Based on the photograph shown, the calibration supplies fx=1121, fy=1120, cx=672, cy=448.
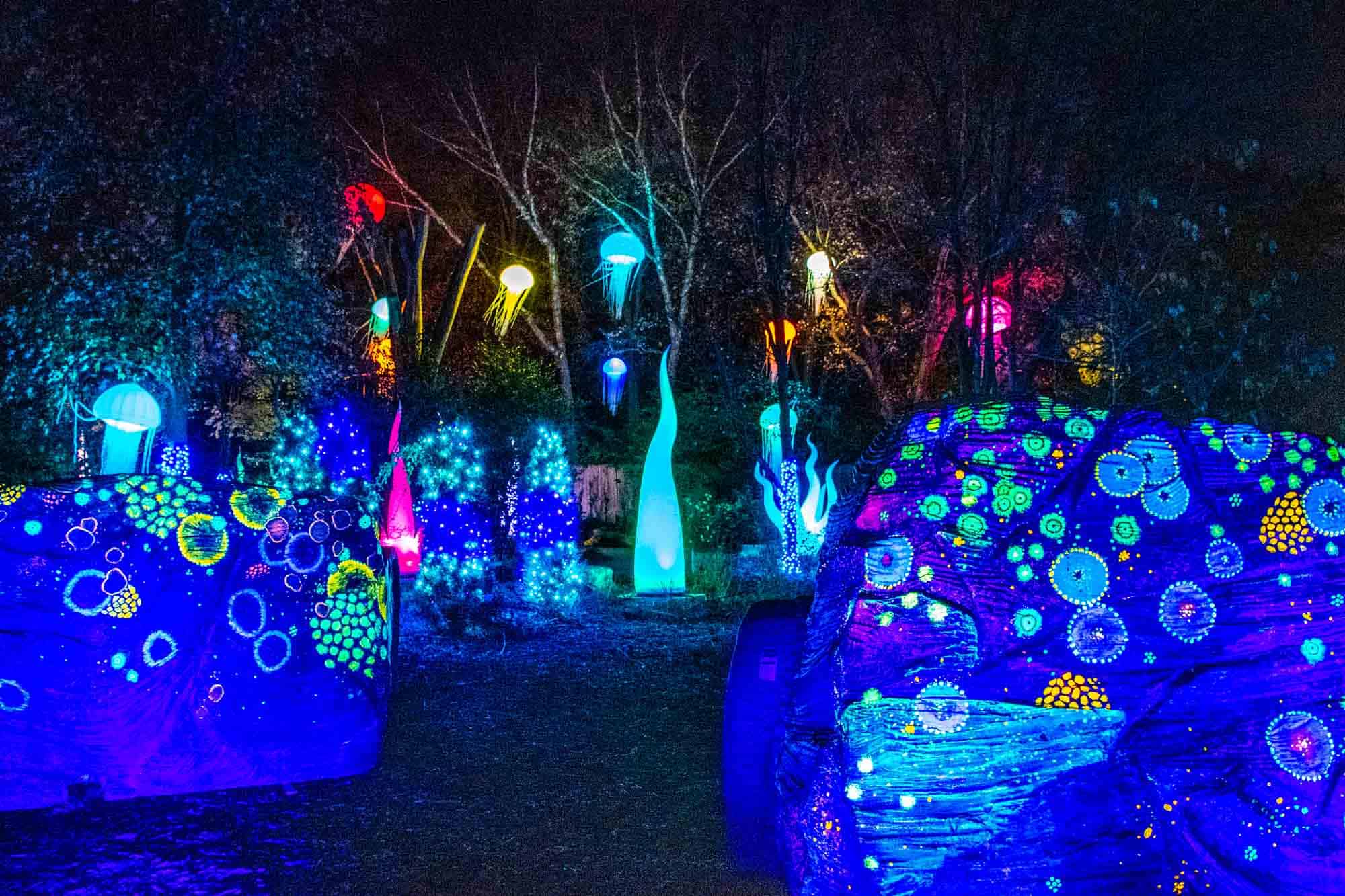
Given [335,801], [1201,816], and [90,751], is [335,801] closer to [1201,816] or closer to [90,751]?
[90,751]

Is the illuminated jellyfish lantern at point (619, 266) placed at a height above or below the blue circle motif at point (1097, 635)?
above

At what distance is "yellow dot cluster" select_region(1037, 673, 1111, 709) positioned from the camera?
8.90ft

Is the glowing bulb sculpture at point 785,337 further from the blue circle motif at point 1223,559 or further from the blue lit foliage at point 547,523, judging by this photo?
the blue circle motif at point 1223,559

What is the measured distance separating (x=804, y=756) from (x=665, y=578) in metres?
9.50

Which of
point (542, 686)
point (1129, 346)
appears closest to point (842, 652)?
point (542, 686)

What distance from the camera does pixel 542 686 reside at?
760 cm

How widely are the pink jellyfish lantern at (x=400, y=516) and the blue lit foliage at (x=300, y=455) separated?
0.78 metres

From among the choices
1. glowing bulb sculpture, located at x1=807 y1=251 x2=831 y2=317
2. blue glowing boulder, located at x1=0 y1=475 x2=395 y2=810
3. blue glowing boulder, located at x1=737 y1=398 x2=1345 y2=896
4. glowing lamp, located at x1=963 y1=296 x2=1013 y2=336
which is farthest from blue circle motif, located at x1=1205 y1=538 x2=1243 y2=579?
glowing bulb sculpture, located at x1=807 y1=251 x2=831 y2=317

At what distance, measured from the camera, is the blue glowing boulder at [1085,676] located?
266 cm

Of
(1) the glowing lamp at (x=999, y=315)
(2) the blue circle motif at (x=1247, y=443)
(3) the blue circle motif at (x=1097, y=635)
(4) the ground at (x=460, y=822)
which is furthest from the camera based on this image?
(1) the glowing lamp at (x=999, y=315)

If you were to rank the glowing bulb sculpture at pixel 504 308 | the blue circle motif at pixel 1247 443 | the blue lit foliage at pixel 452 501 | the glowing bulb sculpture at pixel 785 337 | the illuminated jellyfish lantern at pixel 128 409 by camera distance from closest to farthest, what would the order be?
the blue circle motif at pixel 1247 443 < the illuminated jellyfish lantern at pixel 128 409 < the blue lit foliage at pixel 452 501 < the glowing bulb sculpture at pixel 785 337 < the glowing bulb sculpture at pixel 504 308

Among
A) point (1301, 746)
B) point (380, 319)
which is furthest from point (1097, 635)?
point (380, 319)

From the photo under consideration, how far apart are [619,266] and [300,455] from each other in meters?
6.45

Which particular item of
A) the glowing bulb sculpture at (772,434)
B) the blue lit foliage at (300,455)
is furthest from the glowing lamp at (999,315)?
the blue lit foliage at (300,455)
